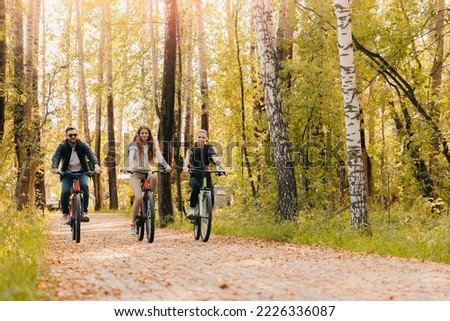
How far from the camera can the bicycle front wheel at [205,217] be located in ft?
38.9

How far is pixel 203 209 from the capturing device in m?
12.1

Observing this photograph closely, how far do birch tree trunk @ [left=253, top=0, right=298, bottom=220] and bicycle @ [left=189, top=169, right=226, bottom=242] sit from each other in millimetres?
2058

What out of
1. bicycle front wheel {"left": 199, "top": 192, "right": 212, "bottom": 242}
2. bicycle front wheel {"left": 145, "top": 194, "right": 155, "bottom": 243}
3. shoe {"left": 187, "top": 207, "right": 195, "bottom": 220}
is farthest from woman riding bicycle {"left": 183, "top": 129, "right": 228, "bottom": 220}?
bicycle front wheel {"left": 145, "top": 194, "right": 155, "bottom": 243}

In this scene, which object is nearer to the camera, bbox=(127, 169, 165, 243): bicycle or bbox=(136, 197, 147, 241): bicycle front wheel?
bbox=(127, 169, 165, 243): bicycle

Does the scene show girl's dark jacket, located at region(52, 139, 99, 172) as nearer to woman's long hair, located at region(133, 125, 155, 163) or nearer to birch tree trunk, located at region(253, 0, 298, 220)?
woman's long hair, located at region(133, 125, 155, 163)

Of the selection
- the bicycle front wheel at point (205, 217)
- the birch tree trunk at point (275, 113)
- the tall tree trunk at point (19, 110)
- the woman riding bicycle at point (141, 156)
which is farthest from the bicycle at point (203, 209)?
the tall tree trunk at point (19, 110)

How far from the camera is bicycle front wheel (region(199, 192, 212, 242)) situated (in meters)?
11.8

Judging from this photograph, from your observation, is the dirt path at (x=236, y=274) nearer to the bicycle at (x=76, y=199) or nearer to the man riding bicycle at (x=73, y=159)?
the bicycle at (x=76, y=199)

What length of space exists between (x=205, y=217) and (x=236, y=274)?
4808mm

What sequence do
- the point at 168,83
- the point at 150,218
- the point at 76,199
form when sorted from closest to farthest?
the point at 76,199
the point at 150,218
the point at 168,83

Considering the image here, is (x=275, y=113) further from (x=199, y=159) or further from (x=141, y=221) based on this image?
(x=141, y=221)

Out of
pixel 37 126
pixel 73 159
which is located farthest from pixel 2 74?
pixel 73 159

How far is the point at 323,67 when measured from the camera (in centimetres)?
1691
